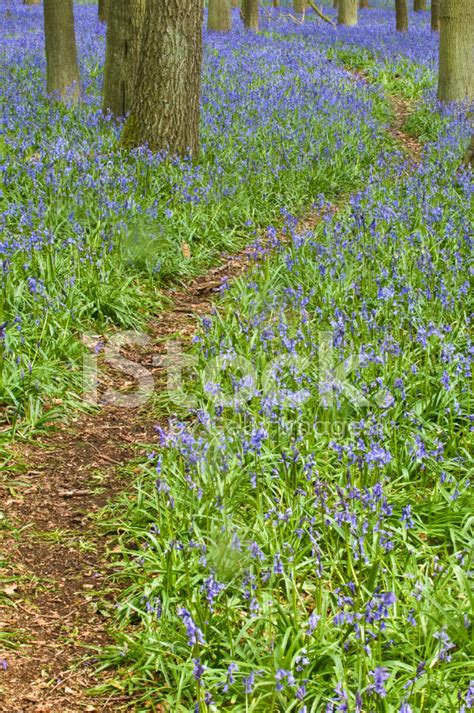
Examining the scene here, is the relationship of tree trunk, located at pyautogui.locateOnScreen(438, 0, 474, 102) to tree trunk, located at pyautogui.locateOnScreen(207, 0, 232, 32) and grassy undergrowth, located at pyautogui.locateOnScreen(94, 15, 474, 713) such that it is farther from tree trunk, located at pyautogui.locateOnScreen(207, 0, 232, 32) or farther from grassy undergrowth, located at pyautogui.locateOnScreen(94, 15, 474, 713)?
tree trunk, located at pyautogui.locateOnScreen(207, 0, 232, 32)

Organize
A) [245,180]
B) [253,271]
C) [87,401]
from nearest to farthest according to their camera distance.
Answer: [87,401] → [253,271] → [245,180]

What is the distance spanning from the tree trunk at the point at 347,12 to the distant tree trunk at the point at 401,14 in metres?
1.39

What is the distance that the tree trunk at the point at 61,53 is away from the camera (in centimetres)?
1005

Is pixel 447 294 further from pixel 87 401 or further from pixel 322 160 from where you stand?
pixel 322 160

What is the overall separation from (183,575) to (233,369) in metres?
1.81

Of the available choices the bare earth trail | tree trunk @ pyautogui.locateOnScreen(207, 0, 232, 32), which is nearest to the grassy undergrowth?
the bare earth trail

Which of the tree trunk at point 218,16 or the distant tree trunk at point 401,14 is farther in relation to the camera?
the distant tree trunk at point 401,14

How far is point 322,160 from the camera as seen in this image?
940cm

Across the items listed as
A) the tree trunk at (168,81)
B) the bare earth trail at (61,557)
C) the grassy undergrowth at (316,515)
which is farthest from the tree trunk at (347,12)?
the bare earth trail at (61,557)

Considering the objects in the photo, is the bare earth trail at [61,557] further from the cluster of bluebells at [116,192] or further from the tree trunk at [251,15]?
the tree trunk at [251,15]

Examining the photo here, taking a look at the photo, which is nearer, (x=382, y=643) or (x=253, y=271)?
(x=382, y=643)

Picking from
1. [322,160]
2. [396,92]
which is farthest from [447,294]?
[396,92]

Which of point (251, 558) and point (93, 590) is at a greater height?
point (251, 558)

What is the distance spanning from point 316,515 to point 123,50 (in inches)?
284
